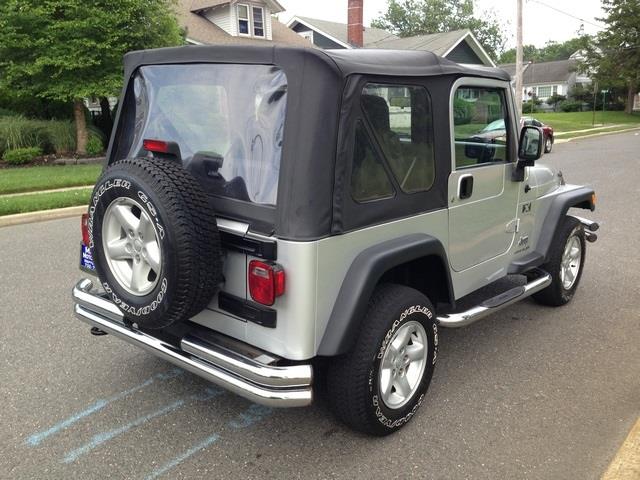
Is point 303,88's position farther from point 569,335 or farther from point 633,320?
point 633,320

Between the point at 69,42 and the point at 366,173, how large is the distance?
45.8 ft

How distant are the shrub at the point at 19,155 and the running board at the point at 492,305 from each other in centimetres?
1351

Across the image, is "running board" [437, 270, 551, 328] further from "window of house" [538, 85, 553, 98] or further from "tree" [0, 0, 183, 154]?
"window of house" [538, 85, 553, 98]

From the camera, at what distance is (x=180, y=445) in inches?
117

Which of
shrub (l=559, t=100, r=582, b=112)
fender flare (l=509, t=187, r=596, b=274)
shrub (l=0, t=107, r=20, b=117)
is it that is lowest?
fender flare (l=509, t=187, r=596, b=274)

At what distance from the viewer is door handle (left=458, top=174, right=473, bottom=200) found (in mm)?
3453

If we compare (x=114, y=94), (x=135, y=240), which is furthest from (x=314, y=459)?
(x=114, y=94)

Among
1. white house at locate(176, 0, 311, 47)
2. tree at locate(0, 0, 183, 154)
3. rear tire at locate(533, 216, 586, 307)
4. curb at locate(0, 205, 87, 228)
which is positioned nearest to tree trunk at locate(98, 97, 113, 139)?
tree at locate(0, 0, 183, 154)

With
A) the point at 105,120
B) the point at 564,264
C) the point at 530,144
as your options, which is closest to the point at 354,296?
the point at 530,144

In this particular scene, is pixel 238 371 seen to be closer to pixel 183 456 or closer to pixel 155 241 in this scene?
pixel 183 456

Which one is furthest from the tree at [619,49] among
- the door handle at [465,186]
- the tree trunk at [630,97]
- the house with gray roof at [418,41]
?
the door handle at [465,186]

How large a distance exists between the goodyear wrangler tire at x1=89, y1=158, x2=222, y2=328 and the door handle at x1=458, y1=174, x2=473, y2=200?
5.16 feet

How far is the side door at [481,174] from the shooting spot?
3455 mm

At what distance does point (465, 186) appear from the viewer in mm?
3498
